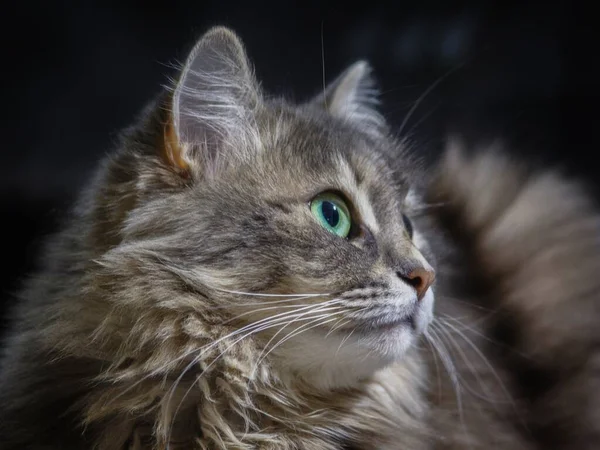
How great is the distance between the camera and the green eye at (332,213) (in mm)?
1103

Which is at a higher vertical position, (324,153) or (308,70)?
(308,70)

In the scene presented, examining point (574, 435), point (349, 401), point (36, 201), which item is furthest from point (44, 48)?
point (574, 435)

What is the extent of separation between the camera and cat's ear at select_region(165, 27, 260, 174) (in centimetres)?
106

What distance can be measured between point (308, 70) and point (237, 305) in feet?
2.93

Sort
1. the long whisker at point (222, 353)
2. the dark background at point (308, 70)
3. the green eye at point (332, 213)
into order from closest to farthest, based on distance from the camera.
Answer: the long whisker at point (222, 353) → the green eye at point (332, 213) → the dark background at point (308, 70)

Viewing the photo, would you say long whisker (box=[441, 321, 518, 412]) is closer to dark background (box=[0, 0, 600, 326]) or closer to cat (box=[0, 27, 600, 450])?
cat (box=[0, 27, 600, 450])

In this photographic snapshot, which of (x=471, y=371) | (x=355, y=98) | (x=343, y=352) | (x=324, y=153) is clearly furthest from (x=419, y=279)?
(x=355, y=98)

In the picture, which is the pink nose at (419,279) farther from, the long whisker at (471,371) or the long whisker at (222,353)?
the long whisker at (471,371)

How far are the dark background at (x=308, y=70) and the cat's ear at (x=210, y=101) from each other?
1.64ft

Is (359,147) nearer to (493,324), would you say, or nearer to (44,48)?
(493,324)

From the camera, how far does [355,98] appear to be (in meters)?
1.55

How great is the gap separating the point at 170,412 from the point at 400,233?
1.59ft

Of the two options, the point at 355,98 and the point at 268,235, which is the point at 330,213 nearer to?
the point at 268,235

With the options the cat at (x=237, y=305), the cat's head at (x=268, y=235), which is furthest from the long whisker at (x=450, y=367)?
the cat's head at (x=268, y=235)
